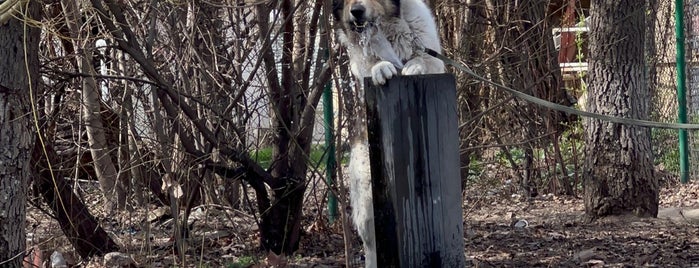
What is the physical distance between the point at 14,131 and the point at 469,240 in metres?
3.81

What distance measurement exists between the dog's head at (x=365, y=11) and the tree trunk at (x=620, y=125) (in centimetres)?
300

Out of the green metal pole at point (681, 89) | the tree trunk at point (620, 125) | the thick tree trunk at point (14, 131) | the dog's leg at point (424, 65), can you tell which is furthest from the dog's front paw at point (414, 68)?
the green metal pole at point (681, 89)

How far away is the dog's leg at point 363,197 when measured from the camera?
532 cm

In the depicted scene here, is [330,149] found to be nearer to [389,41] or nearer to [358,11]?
[389,41]

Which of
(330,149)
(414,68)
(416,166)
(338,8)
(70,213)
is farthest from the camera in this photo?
(330,149)

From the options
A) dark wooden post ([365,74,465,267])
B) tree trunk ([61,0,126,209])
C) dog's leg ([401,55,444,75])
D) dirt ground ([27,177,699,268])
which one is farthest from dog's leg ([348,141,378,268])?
dark wooden post ([365,74,465,267])

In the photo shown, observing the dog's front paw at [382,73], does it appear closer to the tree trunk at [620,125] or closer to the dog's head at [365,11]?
the dog's head at [365,11]

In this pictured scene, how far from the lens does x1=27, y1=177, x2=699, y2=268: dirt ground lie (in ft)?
21.0

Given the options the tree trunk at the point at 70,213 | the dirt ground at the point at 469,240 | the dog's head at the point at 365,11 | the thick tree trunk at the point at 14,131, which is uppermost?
the dog's head at the point at 365,11

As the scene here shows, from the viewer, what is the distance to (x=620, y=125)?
24.4 ft

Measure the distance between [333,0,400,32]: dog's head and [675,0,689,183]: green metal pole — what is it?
5404mm

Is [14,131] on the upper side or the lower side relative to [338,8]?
lower

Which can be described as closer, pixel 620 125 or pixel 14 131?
pixel 14 131

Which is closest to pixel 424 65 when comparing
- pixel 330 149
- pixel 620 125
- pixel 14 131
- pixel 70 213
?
pixel 14 131
